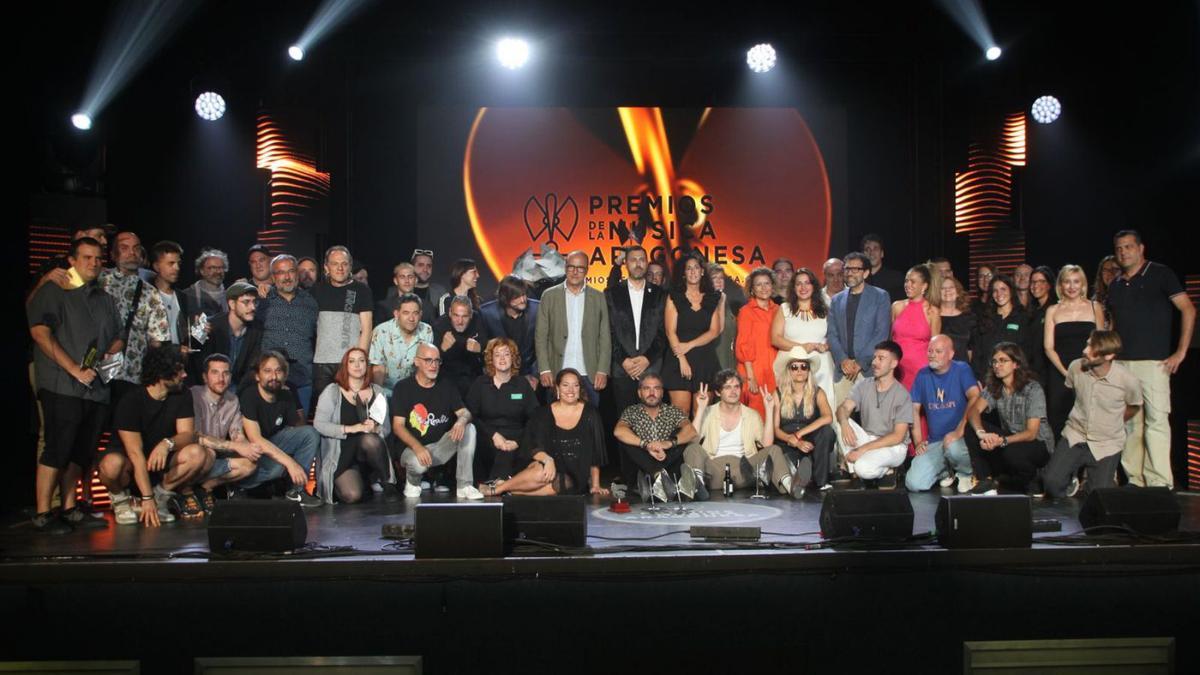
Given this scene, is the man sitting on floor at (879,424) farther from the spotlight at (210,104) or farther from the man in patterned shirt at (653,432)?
the spotlight at (210,104)

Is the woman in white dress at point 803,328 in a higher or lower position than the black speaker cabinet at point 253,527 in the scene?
higher

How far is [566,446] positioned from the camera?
6.14m

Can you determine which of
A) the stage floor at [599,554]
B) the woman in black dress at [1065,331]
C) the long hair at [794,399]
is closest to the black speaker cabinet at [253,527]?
the stage floor at [599,554]

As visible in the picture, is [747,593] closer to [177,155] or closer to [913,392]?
[913,392]

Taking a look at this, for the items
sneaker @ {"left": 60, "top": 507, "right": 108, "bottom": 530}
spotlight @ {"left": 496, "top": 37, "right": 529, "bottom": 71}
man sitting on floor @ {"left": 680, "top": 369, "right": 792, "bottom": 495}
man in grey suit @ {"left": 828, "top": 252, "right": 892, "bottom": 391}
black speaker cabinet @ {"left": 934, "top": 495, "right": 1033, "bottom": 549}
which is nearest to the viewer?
black speaker cabinet @ {"left": 934, "top": 495, "right": 1033, "bottom": 549}

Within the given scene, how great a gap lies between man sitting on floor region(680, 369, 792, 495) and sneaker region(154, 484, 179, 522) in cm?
278

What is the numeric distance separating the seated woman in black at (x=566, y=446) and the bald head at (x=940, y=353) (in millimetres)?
2031

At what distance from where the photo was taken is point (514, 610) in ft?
13.8

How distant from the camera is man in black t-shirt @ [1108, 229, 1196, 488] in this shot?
245 inches

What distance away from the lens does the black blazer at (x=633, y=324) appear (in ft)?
22.0

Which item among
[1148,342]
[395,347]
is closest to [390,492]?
[395,347]

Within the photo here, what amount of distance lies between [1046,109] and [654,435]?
15.7ft

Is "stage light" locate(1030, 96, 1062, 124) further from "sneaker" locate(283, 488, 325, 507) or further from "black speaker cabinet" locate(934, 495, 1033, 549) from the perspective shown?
"sneaker" locate(283, 488, 325, 507)

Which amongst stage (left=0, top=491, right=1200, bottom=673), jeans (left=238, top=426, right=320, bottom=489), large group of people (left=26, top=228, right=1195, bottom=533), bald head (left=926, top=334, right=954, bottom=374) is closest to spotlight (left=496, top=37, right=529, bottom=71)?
large group of people (left=26, top=228, right=1195, bottom=533)
